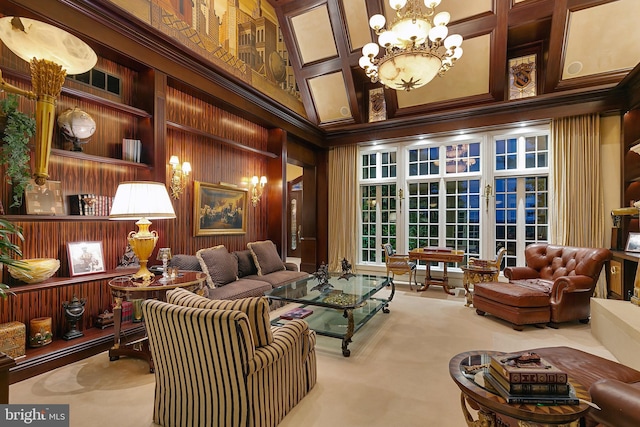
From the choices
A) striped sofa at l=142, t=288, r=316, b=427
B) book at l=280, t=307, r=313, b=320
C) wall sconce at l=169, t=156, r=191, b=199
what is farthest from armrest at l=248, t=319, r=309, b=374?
wall sconce at l=169, t=156, r=191, b=199

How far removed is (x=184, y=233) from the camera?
4.22 metres

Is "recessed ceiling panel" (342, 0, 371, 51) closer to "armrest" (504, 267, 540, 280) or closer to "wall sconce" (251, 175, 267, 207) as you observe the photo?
"wall sconce" (251, 175, 267, 207)

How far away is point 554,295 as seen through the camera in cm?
371

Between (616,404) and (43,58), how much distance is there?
374cm

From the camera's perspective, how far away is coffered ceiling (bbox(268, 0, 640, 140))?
4.47m

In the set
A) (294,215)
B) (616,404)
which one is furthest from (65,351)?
(294,215)

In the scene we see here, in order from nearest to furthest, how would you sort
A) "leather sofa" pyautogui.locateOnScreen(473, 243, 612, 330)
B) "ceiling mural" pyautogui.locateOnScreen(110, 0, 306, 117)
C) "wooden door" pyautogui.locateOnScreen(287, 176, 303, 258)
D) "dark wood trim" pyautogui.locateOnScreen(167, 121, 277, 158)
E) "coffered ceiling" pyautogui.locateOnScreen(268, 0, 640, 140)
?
"leather sofa" pyautogui.locateOnScreen(473, 243, 612, 330) → "ceiling mural" pyautogui.locateOnScreen(110, 0, 306, 117) → "dark wood trim" pyautogui.locateOnScreen(167, 121, 277, 158) → "coffered ceiling" pyautogui.locateOnScreen(268, 0, 640, 140) → "wooden door" pyautogui.locateOnScreen(287, 176, 303, 258)

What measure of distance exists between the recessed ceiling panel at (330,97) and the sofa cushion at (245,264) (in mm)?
3696

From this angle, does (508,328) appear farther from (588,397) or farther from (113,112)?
(113,112)

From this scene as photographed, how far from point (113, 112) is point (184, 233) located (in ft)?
5.54

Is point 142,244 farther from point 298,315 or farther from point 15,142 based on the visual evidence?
point 298,315

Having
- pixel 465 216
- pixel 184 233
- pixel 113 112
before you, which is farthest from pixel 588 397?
pixel 465 216

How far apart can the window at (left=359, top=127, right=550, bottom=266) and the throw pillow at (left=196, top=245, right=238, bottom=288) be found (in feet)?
12.0

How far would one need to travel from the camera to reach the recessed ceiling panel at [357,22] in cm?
504
